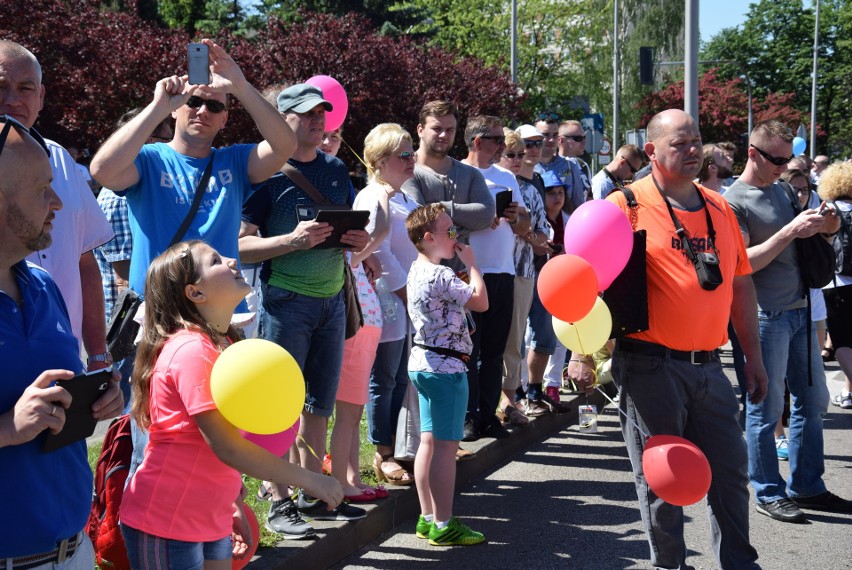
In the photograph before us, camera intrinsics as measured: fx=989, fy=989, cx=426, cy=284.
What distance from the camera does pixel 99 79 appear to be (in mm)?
21625

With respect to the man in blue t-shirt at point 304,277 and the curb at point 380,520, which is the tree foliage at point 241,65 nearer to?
the curb at point 380,520

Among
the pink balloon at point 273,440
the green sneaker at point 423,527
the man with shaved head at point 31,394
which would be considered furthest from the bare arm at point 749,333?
the man with shaved head at point 31,394

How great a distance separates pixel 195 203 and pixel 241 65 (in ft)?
67.2

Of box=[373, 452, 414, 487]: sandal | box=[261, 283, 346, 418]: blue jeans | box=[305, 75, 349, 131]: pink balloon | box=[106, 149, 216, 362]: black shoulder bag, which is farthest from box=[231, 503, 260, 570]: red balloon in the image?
box=[305, 75, 349, 131]: pink balloon

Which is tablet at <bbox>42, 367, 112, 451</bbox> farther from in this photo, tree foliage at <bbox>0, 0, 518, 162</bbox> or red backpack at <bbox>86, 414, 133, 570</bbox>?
tree foliage at <bbox>0, 0, 518, 162</bbox>

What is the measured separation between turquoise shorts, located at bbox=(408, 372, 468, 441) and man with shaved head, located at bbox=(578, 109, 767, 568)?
3.39ft

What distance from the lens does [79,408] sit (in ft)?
8.21

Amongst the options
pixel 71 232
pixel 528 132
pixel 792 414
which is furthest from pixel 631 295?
pixel 528 132

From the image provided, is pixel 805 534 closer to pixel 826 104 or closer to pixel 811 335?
pixel 811 335

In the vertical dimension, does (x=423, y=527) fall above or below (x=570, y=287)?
below

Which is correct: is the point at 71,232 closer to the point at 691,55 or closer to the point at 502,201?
the point at 502,201

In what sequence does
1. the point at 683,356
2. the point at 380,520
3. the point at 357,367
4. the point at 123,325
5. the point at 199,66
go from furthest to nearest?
the point at 357,367
the point at 380,520
the point at 683,356
the point at 199,66
the point at 123,325

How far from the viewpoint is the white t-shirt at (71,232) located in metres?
3.77

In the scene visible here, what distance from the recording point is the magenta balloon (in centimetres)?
438
